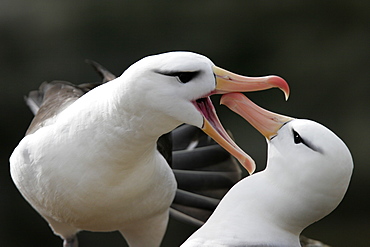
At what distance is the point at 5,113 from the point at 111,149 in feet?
11.4

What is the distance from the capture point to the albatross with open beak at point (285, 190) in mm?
2803

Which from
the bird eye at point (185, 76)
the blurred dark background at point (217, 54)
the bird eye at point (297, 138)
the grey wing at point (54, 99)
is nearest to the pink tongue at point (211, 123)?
the bird eye at point (185, 76)

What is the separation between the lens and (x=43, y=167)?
331 cm

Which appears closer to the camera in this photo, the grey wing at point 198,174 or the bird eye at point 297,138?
the bird eye at point 297,138

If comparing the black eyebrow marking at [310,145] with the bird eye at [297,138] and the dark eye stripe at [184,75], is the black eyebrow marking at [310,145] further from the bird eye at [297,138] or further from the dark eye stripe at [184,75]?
the dark eye stripe at [184,75]

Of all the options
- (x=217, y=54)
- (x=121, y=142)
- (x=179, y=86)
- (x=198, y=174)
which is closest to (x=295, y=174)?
(x=179, y=86)

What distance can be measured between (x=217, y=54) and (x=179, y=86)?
3.65 meters

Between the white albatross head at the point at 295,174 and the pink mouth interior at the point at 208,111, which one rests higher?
the pink mouth interior at the point at 208,111

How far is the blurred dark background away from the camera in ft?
21.0

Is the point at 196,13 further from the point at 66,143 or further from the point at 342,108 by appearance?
the point at 66,143

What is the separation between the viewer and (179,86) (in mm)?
2809

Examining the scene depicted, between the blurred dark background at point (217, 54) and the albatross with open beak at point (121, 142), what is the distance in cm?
258

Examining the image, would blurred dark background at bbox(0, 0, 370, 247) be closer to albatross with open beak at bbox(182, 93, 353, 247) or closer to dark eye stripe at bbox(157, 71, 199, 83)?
albatross with open beak at bbox(182, 93, 353, 247)

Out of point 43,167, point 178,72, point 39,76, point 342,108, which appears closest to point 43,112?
point 43,167
